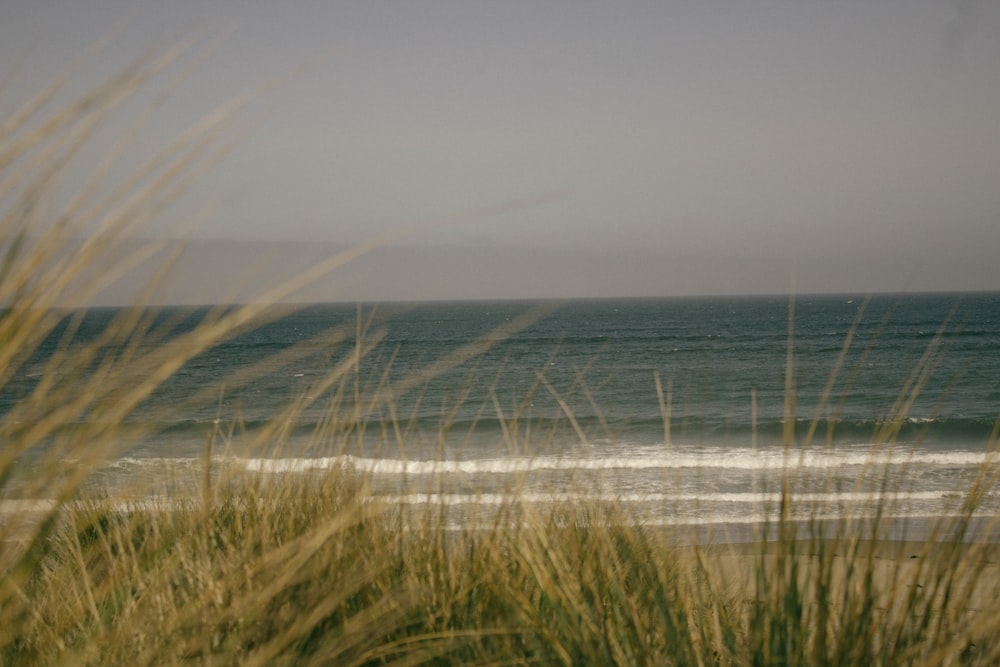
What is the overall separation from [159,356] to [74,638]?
118 centimetres

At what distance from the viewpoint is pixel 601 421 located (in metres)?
2.46

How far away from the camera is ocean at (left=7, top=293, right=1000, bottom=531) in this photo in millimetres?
1654

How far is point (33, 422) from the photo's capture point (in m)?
1.16

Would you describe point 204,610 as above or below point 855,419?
above

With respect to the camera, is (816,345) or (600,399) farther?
(816,345)

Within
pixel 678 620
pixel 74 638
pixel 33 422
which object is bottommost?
pixel 74 638

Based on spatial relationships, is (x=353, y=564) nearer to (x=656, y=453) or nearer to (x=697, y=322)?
(x=656, y=453)

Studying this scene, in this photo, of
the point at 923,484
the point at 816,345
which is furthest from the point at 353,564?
the point at 816,345

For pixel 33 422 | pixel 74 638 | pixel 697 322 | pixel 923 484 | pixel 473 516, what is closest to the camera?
pixel 33 422

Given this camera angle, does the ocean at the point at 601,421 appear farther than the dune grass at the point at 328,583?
Yes

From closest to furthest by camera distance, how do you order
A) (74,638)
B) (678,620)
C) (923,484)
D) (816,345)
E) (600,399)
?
1. (678,620)
2. (74,638)
3. (923,484)
4. (600,399)
5. (816,345)

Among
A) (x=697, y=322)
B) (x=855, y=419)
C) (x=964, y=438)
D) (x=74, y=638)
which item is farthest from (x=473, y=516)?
(x=697, y=322)

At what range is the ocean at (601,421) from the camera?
1654 millimetres

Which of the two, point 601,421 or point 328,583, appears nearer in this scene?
point 328,583
